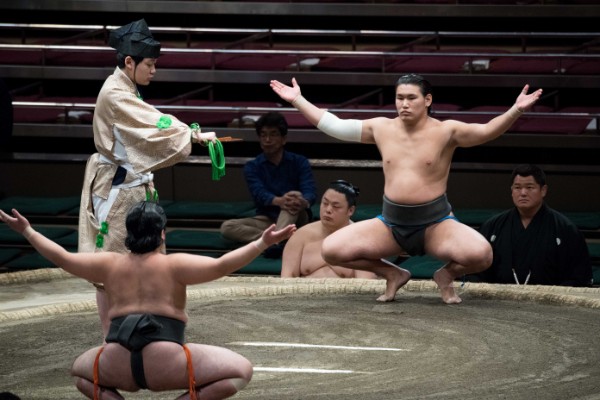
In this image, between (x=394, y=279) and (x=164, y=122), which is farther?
(x=394, y=279)

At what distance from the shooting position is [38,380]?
3.01 meters

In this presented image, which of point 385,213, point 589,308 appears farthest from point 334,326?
point 589,308

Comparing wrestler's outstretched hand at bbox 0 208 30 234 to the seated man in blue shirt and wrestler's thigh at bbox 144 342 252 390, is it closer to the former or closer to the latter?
wrestler's thigh at bbox 144 342 252 390

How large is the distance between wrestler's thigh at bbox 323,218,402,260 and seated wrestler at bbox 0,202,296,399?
4.34 feet

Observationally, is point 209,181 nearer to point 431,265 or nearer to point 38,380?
point 431,265

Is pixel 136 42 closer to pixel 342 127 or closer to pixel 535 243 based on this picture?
pixel 342 127

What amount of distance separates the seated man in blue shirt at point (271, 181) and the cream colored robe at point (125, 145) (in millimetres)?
1616

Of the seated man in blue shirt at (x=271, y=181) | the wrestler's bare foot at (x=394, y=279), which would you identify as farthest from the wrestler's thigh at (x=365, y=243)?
the seated man in blue shirt at (x=271, y=181)

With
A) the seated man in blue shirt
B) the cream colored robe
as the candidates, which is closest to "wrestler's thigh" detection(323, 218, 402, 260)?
the cream colored robe

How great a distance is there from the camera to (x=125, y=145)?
345 cm

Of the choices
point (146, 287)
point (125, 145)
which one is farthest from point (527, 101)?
point (146, 287)

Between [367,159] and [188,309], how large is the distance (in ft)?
7.86

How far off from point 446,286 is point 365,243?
0.32 metres

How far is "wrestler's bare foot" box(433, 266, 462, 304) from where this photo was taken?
3920mm
